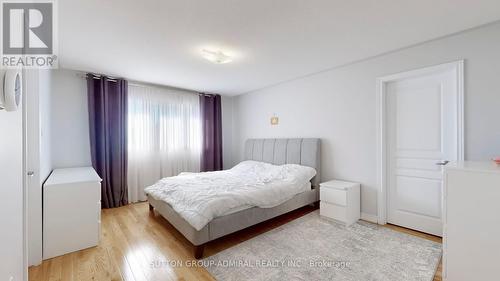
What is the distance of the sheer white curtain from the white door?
401cm

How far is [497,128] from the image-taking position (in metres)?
2.15

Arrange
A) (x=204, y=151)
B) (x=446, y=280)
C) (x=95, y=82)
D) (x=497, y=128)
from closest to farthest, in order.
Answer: (x=446, y=280), (x=497, y=128), (x=95, y=82), (x=204, y=151)

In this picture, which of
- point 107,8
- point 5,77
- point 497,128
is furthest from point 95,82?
point 497,128

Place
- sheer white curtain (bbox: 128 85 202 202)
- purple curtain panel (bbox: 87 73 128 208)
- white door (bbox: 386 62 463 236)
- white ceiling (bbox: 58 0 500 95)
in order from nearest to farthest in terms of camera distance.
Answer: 1. white ceiling (bbox: 58 0 500 95)
2. white door (bbox: 386 62 463 236)
3. purple curtain panel (bbox: 87 73 128 208)
4. sheer white curtain (bbox: 128 85 202 202)

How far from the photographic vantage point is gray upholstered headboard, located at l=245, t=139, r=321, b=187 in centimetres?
369

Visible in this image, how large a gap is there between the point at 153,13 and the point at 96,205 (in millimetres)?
2279

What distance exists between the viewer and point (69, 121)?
3.57m

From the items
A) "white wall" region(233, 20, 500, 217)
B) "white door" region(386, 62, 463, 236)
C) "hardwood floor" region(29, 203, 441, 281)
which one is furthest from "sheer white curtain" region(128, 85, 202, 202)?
"white door" region(386, 62, 463, 236)

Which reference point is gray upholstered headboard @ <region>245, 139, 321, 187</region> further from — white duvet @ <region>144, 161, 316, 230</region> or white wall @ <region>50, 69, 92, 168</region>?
white wall @ <region>50, 69, 92, 168</region>

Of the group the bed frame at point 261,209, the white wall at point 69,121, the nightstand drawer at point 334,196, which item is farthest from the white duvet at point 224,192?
the white wall at point 69,121

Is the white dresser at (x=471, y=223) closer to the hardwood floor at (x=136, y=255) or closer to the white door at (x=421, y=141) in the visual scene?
the hardwood floor at (x=136, y=255)

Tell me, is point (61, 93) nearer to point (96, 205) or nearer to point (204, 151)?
point (96, 205)

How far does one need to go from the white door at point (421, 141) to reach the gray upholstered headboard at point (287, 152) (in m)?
1.09

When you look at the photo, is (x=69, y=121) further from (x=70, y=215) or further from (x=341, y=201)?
(x=341, y=201)
